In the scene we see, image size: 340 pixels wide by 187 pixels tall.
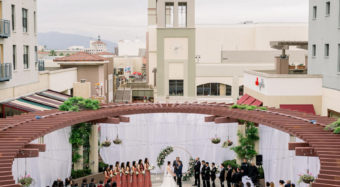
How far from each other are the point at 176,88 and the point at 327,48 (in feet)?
81.7

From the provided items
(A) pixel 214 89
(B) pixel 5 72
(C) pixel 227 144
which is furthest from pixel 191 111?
(A) pixel 214 89

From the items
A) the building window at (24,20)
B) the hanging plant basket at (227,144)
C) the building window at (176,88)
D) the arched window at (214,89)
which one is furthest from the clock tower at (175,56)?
the hanging plant basket at (227,144)

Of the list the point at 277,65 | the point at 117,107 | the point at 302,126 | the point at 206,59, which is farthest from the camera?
the point at 206,59

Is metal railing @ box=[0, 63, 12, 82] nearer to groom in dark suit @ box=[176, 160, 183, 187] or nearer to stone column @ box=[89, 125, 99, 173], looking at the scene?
stone column @ box=[89, 125, 99, 173]

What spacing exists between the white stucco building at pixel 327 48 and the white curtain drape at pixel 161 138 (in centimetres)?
1024

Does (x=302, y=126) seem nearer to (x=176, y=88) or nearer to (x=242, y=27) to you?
(x=176, y=88)

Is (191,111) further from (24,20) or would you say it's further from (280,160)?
(24,20)

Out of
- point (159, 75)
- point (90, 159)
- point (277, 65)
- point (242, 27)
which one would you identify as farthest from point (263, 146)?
point (242, 27)

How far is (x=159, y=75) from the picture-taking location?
55.5m

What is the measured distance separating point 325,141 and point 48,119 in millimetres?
12887

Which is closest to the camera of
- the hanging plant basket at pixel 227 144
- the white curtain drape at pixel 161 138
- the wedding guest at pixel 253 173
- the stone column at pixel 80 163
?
the wedding guest at pixel 253 173

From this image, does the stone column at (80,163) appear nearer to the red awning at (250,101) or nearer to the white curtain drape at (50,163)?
the white curtain drape at (50,163)

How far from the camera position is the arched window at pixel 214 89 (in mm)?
64688

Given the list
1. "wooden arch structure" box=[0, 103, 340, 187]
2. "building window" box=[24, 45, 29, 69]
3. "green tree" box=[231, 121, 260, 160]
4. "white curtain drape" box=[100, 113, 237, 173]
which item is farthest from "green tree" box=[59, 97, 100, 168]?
"building window" box=[24, 45, 29, 69]
